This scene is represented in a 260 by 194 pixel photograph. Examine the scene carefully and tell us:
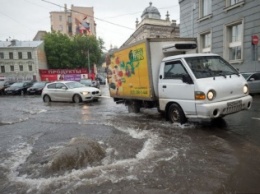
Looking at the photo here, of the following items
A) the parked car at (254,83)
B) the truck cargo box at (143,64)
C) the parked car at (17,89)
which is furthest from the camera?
the parked car at (17,89)

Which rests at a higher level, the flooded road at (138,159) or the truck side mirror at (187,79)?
the truck side mirror at (187,79)

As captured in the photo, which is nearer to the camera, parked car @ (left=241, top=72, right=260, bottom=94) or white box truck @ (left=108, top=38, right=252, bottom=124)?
white box truck @ (left=108, top=38, right=252, bottom=124)

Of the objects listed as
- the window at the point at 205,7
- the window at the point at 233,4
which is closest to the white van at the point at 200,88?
the window at the point at 233,4

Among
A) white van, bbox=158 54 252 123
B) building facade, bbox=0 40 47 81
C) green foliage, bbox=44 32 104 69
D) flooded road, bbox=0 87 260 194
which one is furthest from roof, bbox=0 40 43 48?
flooded road, bbox=0 87 260 194

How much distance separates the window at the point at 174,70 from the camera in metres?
7.53

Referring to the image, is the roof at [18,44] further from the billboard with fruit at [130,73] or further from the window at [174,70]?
the window at [174,70]

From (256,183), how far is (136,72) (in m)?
6.07

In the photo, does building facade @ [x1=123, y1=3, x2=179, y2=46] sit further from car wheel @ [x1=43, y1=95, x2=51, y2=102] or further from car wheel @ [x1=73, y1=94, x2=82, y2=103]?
car wheel @ [x1=73, y1=94, x2=82, y2=103]

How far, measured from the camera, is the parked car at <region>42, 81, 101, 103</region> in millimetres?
16438

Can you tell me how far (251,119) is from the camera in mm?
8227

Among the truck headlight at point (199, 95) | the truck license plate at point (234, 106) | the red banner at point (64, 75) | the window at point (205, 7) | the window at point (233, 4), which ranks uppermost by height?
the window at point (205, 7)

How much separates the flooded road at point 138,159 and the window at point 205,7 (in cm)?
1614

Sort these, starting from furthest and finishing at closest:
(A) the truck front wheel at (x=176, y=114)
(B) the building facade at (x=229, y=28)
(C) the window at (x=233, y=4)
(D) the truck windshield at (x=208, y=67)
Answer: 1. (C) the window at (x=233, y=4)
2. (B) the building facade at (x=229, y=28)
3. (A) the truck front wheel at (x=176, y=114)
4. (D) the truck windshield at (x=208, y=67)

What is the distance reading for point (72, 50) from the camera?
5872 centimetres
